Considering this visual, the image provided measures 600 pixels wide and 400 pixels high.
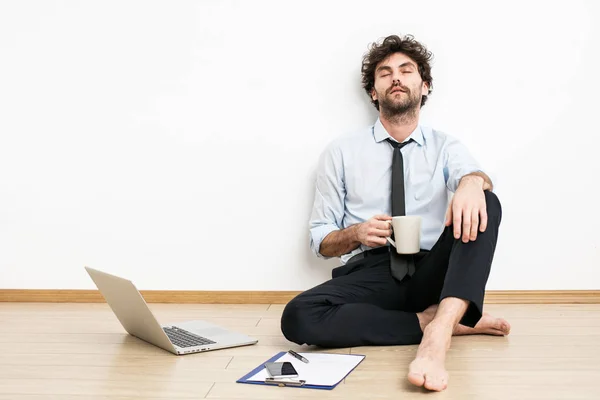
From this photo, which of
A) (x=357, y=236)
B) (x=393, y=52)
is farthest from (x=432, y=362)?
(x=393, y=52)

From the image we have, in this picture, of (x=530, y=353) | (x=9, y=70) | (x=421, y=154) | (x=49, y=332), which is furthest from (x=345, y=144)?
(x=9, y=70)

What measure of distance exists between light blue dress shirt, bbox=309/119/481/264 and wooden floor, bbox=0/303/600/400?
1.46 feet

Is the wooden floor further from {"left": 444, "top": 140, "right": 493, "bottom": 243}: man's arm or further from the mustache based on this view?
the mustache

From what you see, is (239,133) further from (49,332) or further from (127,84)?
(49,332)

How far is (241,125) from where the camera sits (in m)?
2.96

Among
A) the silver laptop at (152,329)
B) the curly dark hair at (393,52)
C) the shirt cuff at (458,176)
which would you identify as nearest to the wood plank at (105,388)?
the silver laptop at (152,329)

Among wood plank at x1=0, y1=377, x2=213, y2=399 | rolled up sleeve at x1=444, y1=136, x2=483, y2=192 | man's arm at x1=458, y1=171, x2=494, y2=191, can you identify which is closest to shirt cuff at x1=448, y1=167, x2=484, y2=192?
rolled up sleeve at x1=444, y1=136, x2=483, y2=192

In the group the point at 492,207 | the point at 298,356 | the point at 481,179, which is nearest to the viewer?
the point at 298,356

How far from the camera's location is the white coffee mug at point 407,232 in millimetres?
2027

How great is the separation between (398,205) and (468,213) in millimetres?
564

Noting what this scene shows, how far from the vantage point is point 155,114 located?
300 centimetres

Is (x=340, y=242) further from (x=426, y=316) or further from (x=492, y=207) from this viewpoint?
(x=492, y=207)

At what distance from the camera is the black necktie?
2271 mm

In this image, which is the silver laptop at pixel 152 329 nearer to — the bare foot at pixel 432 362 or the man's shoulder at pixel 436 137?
the bare foot at pixel 432 362
